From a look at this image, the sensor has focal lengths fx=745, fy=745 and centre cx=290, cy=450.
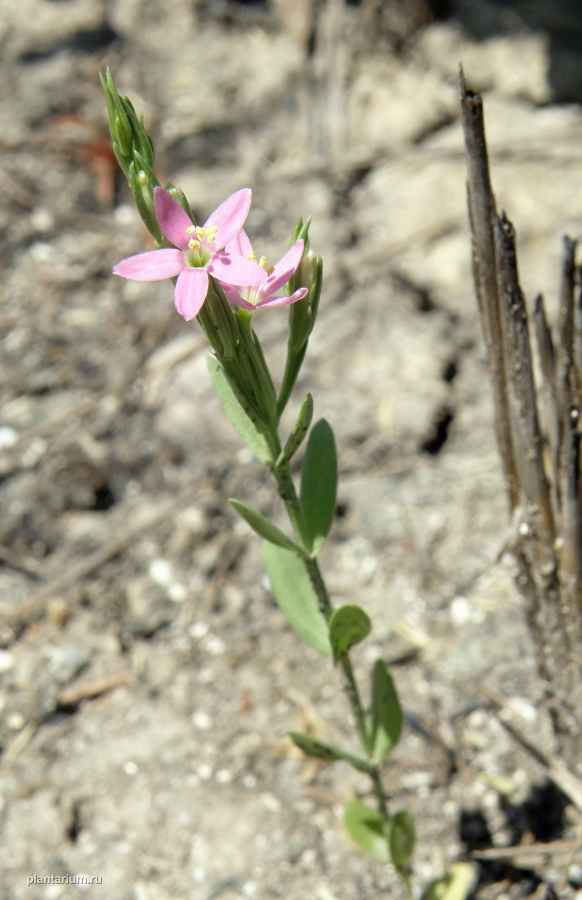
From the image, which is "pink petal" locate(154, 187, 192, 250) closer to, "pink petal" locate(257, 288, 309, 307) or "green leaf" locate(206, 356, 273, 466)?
"pink petal" locate(257, 288, 309, 307)

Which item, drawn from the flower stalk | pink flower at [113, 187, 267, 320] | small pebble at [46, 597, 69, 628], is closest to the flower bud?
the flower stalk

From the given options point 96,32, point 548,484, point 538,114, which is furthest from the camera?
point 96,32

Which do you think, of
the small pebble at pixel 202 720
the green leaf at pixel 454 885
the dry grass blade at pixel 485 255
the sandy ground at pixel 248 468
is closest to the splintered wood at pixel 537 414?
the dry grass blade at pixel 485 255

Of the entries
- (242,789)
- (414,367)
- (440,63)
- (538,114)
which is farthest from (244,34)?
(242,789)

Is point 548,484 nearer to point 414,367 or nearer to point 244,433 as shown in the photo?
point 244,433

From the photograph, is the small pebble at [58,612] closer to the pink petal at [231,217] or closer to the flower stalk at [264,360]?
the flower stalk at [264,360]
